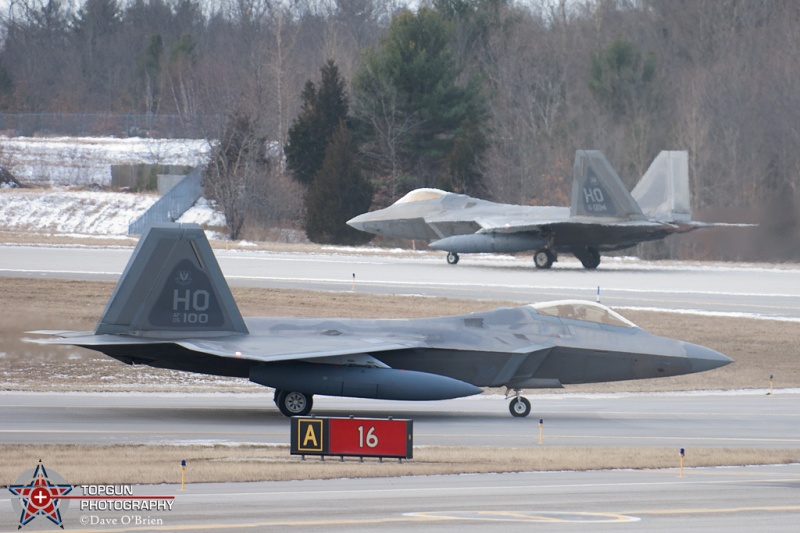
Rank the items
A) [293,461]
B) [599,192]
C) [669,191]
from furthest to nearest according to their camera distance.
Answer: [669,191] < [599,192] < [293,461]

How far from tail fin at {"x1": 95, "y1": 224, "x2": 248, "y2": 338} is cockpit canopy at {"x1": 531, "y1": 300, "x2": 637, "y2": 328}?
5.20 metres

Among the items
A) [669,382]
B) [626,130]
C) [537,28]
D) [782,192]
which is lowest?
[669,382]

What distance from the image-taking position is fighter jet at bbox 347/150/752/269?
40844mm

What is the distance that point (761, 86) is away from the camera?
62156 mm

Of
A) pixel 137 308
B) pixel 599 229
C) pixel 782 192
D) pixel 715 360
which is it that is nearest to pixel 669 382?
pixel 715 360

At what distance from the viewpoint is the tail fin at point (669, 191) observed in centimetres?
4194

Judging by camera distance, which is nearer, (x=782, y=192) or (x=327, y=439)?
(x=327, y=439)

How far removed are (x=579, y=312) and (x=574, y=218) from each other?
2251 cm

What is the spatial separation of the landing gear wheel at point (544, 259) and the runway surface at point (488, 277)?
39 centimetres

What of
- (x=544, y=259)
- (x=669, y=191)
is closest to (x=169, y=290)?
(x=544, y=259)

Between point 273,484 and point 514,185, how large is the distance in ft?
181

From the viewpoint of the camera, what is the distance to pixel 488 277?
3962 centimetres

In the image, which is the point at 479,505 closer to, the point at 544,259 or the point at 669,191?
the point at 544,259

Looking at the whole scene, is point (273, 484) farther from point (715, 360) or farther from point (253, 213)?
point (253, 213)
